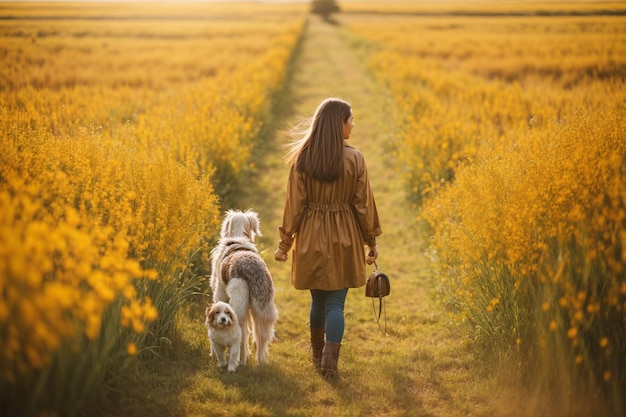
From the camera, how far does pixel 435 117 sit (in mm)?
11352

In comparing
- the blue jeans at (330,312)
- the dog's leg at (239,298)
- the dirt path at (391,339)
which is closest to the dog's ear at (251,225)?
the dog's leg at (239,298)

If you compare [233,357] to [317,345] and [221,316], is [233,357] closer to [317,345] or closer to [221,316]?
[221,316]

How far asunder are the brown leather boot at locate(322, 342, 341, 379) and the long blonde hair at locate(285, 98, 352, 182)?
1.37 m

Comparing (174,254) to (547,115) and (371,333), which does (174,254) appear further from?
(547,115)

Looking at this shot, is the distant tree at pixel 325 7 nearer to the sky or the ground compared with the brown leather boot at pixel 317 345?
nearer to the sky

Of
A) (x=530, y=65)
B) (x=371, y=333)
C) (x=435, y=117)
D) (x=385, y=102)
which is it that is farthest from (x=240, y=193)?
(x=530, y=65)

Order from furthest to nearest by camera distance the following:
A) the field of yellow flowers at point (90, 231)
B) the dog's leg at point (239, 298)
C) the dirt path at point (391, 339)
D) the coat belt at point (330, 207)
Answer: the dog's leg at point (239, 298) < the coat belt at point (330, 207) < the dirt path at point (391, 339) < the field of yellow flowers at point (90, 231)

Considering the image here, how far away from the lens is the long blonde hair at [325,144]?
14.8ft

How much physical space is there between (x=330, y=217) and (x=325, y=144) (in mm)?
607

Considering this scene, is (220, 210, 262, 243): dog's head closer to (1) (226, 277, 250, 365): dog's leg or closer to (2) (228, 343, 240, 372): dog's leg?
(1) (226, 277, 250, 365): dog's leg

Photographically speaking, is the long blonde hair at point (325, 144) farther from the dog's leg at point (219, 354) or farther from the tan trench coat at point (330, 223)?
the dog's leg at point (219, 354)

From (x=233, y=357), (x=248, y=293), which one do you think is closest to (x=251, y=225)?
(x=248, y=293)

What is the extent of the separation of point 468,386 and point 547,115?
7.71 metres

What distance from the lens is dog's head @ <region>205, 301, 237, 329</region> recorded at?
15.0 feet
